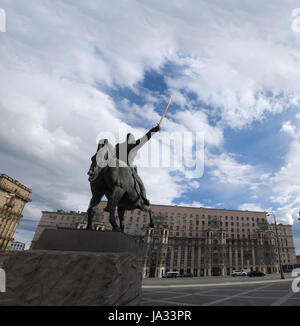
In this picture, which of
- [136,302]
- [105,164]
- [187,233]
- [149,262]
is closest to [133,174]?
[105,164]

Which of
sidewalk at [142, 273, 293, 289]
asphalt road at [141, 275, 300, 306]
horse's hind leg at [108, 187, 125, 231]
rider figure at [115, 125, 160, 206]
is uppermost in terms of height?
rider figure at [115, 125, 160, 206]

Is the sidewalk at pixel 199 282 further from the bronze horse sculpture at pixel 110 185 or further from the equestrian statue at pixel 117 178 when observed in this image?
the bronze horse sculpture at pixel 110 185

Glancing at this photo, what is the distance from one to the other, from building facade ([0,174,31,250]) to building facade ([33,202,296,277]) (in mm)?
13051

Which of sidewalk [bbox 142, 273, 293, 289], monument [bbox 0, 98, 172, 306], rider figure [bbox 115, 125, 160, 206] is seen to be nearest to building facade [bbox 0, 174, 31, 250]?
sidewalk [bbox 142, 273, 293, 289]

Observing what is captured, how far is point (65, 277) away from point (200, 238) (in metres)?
65.8

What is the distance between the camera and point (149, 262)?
52.2m

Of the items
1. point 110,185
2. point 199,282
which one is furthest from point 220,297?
point 199,282

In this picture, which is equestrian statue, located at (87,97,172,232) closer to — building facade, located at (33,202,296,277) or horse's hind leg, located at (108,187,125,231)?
horse's hind leg, located at (108,187,125,231)

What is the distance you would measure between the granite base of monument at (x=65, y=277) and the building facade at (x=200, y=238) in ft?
169

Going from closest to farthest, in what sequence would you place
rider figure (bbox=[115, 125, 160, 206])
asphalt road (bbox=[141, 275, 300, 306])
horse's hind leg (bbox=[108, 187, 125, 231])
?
horse's hind leg (bbox=[108, 187, 125, 231]) → asphalt road (bbox=[141, 275, 300, 306]) → rider figure (bbox=[115, 125, 160, 206])

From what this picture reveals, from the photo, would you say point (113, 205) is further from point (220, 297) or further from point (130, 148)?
point (220, 297)

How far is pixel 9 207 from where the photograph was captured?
5494cm

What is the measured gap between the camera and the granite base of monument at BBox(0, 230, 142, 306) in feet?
11.7
